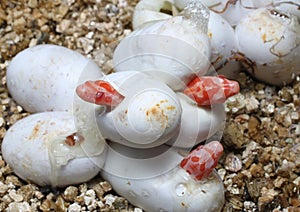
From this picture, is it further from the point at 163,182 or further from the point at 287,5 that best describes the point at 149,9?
the point at 163,182

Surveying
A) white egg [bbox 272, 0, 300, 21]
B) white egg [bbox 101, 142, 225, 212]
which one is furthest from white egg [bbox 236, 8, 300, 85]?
white egg [bbox 101, 142, 225, 212]

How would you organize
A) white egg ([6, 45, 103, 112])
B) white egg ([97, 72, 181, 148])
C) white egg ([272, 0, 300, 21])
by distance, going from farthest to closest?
1. white egg ([272, 0, 300, 21])
2. white egg ([6, 45, 103, 112])
3. white egg ([97, 72, 181, 148])

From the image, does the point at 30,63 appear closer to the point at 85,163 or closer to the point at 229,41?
the point at 85,163

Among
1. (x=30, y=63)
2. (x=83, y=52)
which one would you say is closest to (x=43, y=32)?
(x=83, y=52)

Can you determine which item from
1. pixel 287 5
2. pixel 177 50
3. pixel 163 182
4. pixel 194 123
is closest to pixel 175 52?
pixel 177 50

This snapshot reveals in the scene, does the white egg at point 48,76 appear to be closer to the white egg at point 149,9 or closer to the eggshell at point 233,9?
the white egg at point 149,9

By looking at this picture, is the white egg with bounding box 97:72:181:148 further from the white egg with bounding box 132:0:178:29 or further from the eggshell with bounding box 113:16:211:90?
the white egg with bounding box 132:0:178:29
